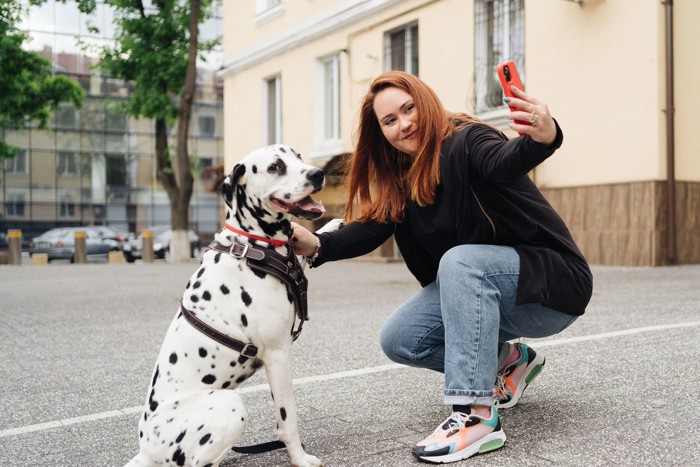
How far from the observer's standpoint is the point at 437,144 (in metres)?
2.95

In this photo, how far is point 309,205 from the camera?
261 cm

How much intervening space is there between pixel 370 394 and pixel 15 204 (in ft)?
115

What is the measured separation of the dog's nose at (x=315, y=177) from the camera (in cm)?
258

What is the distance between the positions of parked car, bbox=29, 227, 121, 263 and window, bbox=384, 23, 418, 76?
13.0 m

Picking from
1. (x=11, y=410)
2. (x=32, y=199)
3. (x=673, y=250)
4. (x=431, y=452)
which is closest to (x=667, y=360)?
(x=431, y=452)

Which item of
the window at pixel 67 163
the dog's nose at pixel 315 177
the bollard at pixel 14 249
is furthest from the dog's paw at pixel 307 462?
the window at pixel 67 163

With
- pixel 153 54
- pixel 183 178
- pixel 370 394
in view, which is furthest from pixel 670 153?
pixel 153 54

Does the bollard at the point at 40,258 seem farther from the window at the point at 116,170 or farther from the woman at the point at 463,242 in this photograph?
the woman at the point at 463,242

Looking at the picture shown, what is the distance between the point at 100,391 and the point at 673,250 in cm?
892

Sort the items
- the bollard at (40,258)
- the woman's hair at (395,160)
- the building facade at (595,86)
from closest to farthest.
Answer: the woman's hair at (395,160) → the building facade at (595,86) → the bollard at (40,258)

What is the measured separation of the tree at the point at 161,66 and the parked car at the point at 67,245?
4393 millimetres

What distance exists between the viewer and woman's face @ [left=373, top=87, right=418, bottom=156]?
9.96 feet

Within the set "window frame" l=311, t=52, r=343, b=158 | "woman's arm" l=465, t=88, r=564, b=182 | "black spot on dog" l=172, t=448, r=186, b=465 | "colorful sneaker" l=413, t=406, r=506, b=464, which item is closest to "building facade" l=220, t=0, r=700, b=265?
"window frame" l=311, t=52, r=343, b=158

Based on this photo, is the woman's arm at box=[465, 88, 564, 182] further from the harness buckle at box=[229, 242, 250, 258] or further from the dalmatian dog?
the harness buckle at box=[229, 242, 250, 258]
